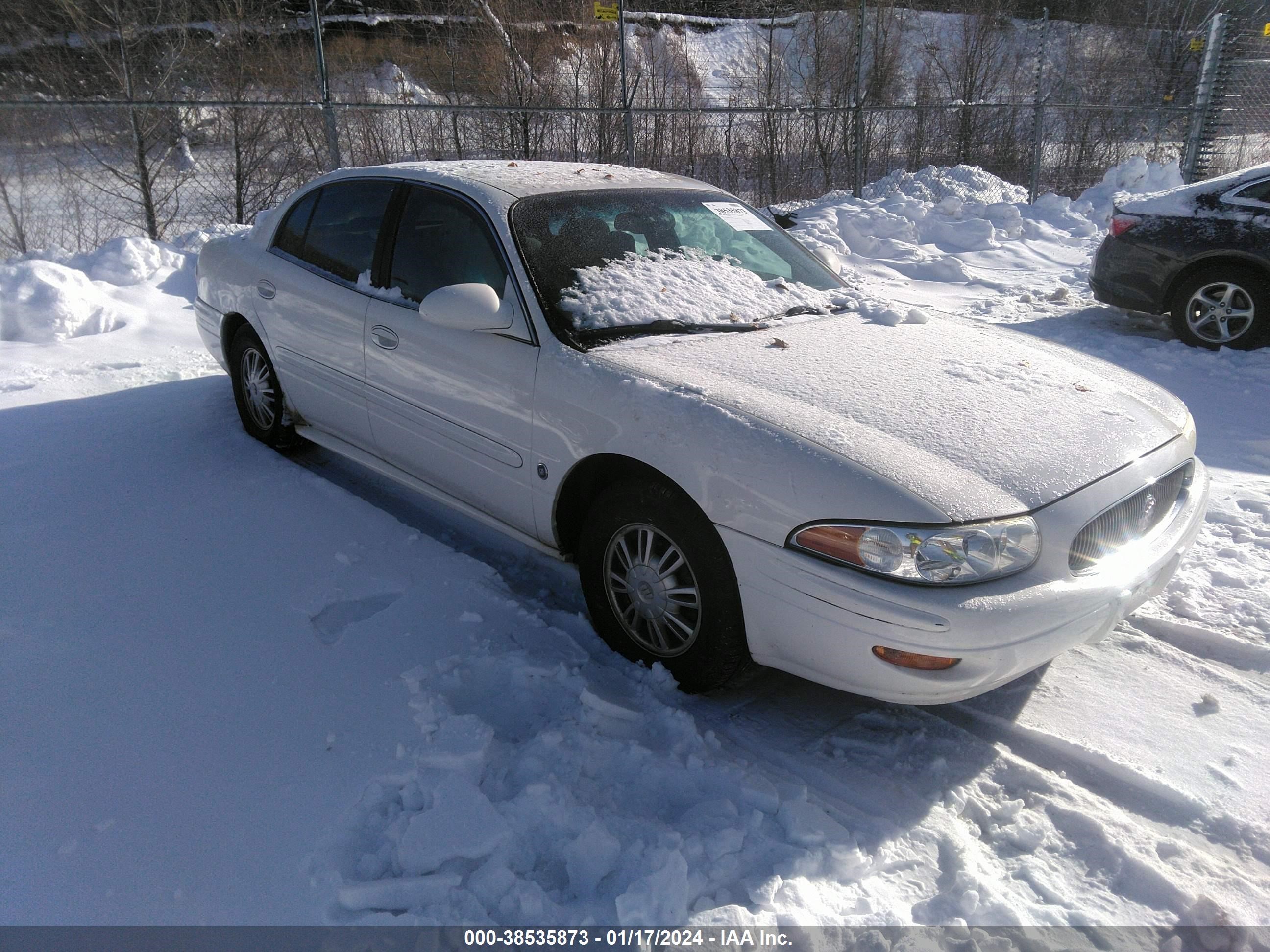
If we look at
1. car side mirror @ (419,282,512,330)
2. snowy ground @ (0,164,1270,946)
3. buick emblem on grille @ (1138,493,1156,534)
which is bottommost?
snowy ground @ (0,164,1270,946)

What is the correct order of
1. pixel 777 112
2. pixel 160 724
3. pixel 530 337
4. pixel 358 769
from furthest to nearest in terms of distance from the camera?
pixel 777 112
pixel 530 337
pixel 160 724
pixel 358 769

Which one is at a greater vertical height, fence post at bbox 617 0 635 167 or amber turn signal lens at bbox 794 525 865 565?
fence post at bbox 617 0 635 167

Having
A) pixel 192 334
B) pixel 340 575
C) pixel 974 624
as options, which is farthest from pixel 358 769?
pixel 192 334

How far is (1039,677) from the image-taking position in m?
3.01

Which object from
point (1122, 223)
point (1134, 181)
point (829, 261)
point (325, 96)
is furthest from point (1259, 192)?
point (1134, 181)

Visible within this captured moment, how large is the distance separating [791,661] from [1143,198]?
22.0 feet

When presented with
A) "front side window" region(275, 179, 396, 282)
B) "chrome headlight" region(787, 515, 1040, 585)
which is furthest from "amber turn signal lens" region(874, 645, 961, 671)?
"front side window" region(275, 179, 396, 282)

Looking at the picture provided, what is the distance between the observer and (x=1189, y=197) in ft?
23.0

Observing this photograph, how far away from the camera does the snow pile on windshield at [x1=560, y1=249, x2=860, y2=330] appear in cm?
321

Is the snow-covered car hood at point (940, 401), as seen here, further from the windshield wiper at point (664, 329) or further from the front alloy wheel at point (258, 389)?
the front alloy wheel at point (258, 389)

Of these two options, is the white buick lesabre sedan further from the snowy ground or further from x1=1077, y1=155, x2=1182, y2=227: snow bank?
x1=1077, y1=155, x2=1182, y2=227: snow bank

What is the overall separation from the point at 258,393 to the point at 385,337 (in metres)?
1.42

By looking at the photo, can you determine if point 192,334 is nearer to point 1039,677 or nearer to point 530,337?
point 530,337

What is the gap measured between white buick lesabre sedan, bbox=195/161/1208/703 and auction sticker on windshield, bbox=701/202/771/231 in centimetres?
2
